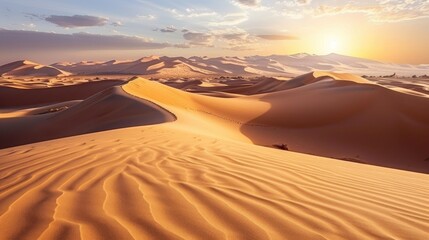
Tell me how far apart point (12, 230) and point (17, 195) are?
2.28 feet

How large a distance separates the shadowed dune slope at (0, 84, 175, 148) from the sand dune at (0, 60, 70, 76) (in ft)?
215

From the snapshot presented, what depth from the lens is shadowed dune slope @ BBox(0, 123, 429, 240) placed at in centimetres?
203

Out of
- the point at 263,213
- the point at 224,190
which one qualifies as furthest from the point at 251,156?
the point at 263,213

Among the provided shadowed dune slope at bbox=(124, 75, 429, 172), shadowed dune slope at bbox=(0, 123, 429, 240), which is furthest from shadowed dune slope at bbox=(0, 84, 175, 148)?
shadowed dune slope at bbox=(0, 123, 429, 240)

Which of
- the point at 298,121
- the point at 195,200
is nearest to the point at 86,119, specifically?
the point at 298,121

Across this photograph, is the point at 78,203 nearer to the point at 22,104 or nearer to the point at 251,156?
the point at 251,156

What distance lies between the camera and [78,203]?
7.82 feet

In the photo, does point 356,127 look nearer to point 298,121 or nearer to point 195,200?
point 298,121

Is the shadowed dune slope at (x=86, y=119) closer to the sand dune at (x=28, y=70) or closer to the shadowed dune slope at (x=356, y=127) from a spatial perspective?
the shadowed dune slope at (x=356, y=127)

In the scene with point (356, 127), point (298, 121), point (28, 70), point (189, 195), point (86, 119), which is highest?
point (189, 195)

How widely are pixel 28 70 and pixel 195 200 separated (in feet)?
284

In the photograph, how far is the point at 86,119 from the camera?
11.8 m

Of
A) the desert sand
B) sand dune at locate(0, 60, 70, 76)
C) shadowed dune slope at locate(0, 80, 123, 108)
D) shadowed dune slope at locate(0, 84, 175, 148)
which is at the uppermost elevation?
the desert sand

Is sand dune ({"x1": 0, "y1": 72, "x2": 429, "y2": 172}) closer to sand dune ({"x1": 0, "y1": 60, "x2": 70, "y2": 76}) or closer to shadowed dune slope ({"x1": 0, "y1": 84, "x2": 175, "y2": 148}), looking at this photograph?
shadowed dune slope ({"x1": 0, "y1": 84, "x2": 175, "y2": 148})
